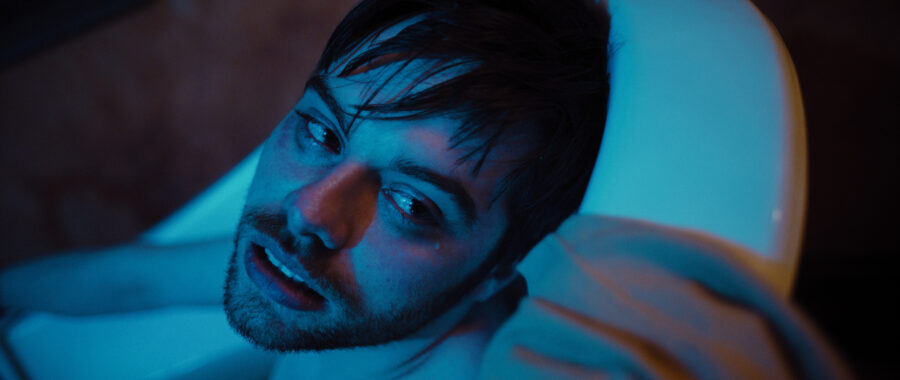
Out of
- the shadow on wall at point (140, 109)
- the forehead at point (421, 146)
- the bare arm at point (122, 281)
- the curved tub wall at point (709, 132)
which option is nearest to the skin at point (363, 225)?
the forehead at point (421, 146)

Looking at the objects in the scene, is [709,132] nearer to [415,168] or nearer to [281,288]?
[415,168]

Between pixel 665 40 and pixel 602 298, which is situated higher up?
pixel 665 40

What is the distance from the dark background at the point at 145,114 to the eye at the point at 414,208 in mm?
928

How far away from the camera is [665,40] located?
489 millimetres

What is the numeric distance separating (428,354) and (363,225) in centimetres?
21

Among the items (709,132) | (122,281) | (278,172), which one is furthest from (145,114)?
(709,132)

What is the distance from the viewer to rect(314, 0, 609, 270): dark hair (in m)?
0.48

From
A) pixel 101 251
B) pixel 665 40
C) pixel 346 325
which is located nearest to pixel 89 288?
pixel 101 251

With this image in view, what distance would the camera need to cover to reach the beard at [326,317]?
518 millimetres

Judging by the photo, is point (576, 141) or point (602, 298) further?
point (576, 141)

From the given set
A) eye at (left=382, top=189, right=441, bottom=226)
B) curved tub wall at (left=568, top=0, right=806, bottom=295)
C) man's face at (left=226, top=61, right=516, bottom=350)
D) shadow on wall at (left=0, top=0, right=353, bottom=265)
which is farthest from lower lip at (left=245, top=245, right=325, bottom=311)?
shadow on wall at (left=0, top=0, right=353, bottom=265)

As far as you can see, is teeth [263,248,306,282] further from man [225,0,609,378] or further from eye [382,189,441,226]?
eye [382,189,441,226]

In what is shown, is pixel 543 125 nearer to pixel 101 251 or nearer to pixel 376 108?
pixel 376 108

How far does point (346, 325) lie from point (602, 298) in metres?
0.26
